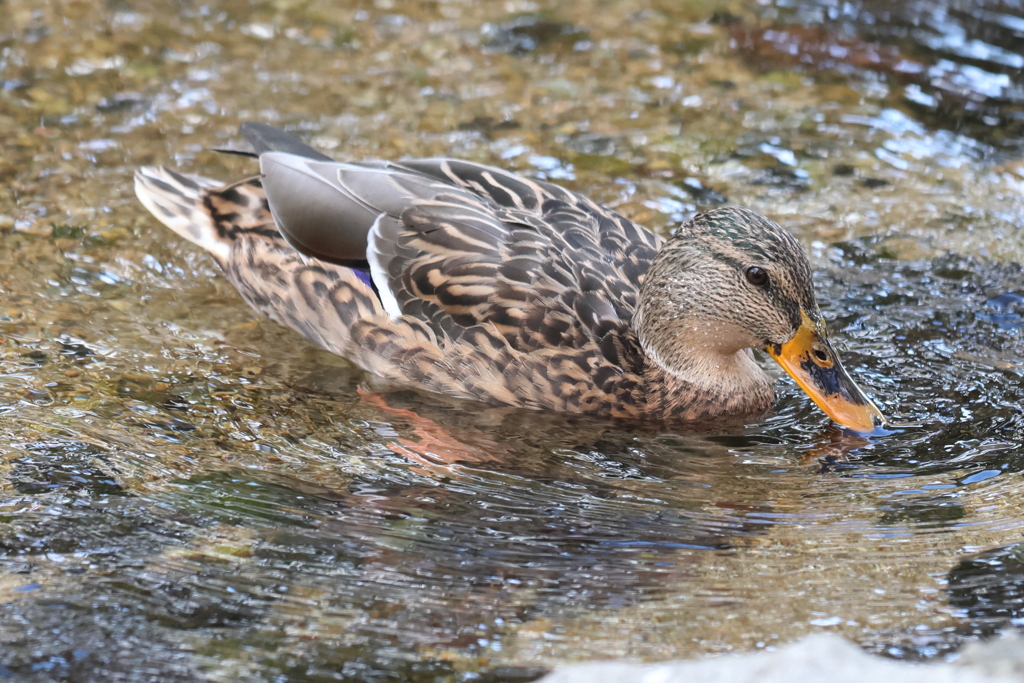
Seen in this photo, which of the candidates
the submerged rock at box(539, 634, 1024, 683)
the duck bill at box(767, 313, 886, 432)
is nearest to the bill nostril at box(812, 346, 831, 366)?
the duck bill at box(767, 313, 886, 432)

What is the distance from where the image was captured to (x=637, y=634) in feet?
13.1

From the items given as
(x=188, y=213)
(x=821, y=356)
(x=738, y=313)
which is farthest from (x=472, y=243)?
(x=188, y=213)

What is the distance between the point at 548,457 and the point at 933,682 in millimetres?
2290

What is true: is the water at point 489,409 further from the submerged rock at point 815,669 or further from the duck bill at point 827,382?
the submerged rock at point 815,669

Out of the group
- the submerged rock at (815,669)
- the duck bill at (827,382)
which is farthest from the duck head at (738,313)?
the submerged rock at (815,669)

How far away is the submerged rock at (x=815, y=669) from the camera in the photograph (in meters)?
3.34

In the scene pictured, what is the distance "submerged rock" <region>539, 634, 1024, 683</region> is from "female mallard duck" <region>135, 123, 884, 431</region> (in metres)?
2.00

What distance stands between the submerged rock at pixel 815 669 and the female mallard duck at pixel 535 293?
2.00 metres

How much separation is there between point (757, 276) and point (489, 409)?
145 cm

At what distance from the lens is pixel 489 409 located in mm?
5777

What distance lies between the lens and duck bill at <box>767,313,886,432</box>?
212 inches

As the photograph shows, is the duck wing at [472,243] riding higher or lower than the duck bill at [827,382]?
higher

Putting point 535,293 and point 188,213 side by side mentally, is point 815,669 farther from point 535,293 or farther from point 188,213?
point 188,213

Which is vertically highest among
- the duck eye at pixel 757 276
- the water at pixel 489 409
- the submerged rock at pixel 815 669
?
the duck eye at pixel 757 276
